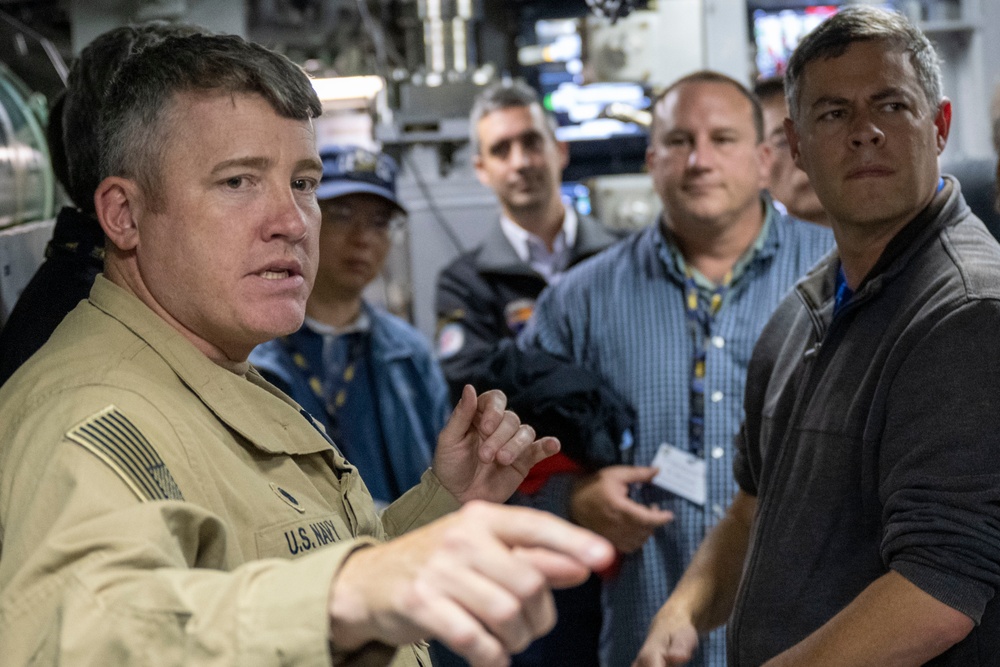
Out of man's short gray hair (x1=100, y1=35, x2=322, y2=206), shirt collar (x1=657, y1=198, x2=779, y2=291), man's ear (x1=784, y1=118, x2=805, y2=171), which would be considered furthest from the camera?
shirt collar (x1=657, y1=198, x2=779, y2=291)

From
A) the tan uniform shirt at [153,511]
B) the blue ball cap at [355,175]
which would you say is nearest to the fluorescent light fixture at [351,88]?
the blue ball cap at [355,175]

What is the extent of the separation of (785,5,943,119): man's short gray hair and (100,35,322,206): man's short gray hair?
0.94 m

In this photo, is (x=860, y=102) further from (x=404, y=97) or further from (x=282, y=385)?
(x=404, y=97)

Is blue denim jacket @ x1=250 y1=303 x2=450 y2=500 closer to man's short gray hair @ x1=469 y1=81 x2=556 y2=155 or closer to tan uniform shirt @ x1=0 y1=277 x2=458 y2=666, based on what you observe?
man's short gray hair @ x1=469 y1=81 x2=556 y2=155

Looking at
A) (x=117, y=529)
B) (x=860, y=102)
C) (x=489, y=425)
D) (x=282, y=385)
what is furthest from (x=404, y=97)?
(x=117, y=529)

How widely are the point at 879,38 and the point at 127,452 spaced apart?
53.4 inches

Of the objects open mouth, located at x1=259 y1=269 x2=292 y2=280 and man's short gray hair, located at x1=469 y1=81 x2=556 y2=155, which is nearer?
open mouth, located at x1=259 y1=269 x2=292 y2=280

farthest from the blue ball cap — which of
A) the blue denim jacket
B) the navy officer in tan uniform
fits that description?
the navy officer in tan uniform

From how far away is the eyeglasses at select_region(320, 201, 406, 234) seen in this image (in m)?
3.06

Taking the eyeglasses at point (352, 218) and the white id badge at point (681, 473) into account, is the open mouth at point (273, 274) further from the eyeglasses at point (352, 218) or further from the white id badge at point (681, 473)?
the eyeglasses at point (352, 218)

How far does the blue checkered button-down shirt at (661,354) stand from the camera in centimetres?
247

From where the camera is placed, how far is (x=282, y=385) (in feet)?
8.91

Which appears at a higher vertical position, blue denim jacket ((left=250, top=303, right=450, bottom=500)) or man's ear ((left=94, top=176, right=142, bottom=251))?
man's ear ((left=94, top=176, right=142, bottom=251))

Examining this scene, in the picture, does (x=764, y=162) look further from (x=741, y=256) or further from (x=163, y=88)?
(x=163, y=88)
